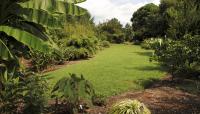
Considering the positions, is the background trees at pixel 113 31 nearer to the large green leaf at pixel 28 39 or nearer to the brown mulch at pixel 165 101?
the brown mulch at pixel 165 101

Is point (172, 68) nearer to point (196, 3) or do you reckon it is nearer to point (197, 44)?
point (197, 44)

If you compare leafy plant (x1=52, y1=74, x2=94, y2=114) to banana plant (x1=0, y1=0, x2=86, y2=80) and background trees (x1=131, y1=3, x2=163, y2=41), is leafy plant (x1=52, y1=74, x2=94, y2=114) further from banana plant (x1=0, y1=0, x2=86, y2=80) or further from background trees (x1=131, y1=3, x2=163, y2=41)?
background trees (x1=131, y1=3, x2=163, y2=41)

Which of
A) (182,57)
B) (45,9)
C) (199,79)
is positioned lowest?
(199,79)

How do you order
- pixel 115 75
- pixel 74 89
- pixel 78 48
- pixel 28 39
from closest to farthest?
pixel 74 89, pixel 28 39, pixel 115 75, pixel 78 48

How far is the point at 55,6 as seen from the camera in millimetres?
10664

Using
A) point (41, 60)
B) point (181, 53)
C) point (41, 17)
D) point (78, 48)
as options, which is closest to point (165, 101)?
point (181, 53)

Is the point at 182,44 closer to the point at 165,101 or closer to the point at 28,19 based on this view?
the point at 165,101

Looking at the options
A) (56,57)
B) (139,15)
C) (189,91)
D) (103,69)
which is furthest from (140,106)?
(139,15)

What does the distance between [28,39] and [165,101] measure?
4.90 metres


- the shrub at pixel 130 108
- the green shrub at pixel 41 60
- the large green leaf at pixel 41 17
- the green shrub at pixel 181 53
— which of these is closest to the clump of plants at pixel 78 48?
the green shrub at pixel 41 60

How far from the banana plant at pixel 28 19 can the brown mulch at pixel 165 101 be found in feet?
8.49

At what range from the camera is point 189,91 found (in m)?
15.0

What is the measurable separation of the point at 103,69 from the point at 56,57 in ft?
12.7

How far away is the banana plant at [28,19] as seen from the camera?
1022cm
